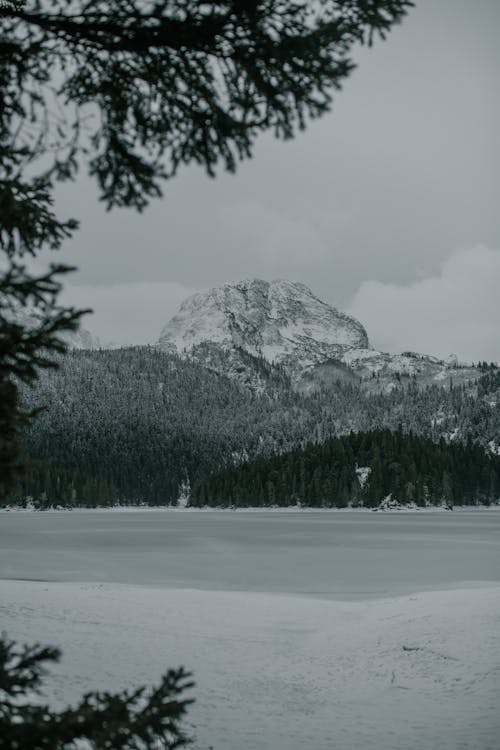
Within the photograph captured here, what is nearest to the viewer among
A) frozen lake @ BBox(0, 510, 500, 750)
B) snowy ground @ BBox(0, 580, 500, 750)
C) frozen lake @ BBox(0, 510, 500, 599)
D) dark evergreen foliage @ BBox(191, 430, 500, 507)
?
snowy ground @ BBox(0, 580, 500, 750)

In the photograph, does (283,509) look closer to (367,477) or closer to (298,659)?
(367,477)

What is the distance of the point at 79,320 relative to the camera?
4.13m

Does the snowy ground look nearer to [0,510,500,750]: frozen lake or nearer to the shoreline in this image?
[0,510,500,750]: frozen lake

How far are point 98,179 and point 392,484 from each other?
15036cm

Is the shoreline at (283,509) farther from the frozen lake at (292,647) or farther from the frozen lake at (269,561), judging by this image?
the frozen lake at (292,647)

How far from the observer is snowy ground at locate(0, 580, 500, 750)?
12.1 m

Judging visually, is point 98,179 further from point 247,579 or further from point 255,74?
point 247,579

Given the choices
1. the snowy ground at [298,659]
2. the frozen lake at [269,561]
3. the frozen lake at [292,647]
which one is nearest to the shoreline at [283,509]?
the frozen lake at [269,561]

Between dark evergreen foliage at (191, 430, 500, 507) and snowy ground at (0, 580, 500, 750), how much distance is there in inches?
5025

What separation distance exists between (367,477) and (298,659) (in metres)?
139

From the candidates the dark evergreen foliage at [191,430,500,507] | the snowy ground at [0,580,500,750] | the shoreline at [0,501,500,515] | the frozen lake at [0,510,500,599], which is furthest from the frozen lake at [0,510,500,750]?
the shoreline at [0,501,500,515]

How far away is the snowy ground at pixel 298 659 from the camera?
12055 millimetres

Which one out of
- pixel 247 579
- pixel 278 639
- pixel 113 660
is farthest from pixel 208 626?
pixel 247 579

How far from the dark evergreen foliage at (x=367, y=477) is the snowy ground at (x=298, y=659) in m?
128
